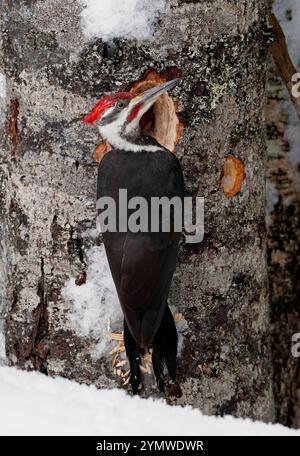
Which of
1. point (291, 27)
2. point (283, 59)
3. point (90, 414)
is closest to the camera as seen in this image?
point (90, 414)

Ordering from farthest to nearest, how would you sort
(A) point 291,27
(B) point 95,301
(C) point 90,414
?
(A) point 291,27
(B) point 95,301
(C) point 90,414

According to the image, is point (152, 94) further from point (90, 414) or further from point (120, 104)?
point (90, 414)

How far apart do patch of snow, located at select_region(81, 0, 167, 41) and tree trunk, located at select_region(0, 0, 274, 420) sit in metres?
0.03

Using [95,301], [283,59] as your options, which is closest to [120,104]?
[95,301]

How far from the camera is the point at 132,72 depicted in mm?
3592

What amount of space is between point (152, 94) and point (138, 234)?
0.49m

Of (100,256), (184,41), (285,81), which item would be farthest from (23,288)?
(285,81)

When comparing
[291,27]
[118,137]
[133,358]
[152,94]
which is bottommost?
[133,358]

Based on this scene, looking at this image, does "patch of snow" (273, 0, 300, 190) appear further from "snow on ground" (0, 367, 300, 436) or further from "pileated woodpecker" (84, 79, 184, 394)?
"snow on ground" (0, 367, 300, 436)

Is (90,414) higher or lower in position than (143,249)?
lower

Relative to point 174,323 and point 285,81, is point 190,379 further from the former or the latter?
point 285,81

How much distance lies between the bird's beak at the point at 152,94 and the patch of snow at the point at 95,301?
56cm

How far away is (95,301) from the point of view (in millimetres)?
3777

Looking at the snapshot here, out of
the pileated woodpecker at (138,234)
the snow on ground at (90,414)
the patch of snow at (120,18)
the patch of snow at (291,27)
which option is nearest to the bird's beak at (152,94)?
the pileated woodpecker at (138,234)
